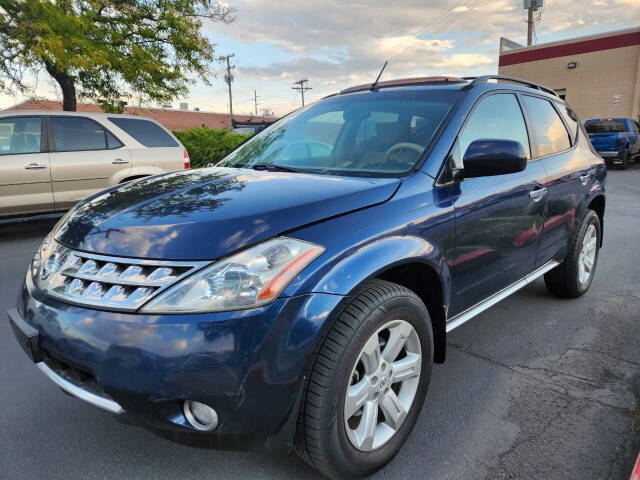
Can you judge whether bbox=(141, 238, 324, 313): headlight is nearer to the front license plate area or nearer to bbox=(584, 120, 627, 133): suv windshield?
the front license plate area

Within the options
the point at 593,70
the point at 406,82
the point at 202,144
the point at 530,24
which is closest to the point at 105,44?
the point at 202,144

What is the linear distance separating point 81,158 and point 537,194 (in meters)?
6.04

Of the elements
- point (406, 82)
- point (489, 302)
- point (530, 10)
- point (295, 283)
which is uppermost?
point (530, 10)

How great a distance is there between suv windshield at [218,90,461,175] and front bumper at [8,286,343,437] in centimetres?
111

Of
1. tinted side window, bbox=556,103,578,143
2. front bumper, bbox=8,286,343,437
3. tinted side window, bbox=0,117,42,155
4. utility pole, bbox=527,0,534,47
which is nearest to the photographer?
front bumper, bbox=8,286,343,437

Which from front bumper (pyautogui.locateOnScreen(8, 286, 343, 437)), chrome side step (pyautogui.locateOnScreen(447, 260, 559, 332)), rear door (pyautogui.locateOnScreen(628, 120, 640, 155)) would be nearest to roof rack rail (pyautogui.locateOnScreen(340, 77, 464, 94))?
chrome side step (pyautogui.locateOnScreen(447, 260, 559, 332))

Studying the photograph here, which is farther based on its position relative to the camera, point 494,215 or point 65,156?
point 65,156

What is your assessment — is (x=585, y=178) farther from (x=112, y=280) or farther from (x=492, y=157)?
(x=112, y=280)

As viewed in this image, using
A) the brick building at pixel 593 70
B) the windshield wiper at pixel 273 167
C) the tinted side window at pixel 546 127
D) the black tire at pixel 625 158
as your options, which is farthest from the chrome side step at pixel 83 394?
the brick building at pixel 593 70

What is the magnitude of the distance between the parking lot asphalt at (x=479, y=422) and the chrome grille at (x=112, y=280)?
84 cm

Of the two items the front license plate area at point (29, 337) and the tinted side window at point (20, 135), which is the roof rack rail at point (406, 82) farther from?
the tinted side window at point (20, 135)

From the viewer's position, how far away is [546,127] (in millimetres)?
3564

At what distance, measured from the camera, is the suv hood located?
174 cm

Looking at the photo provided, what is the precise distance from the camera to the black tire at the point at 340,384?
171 cm
